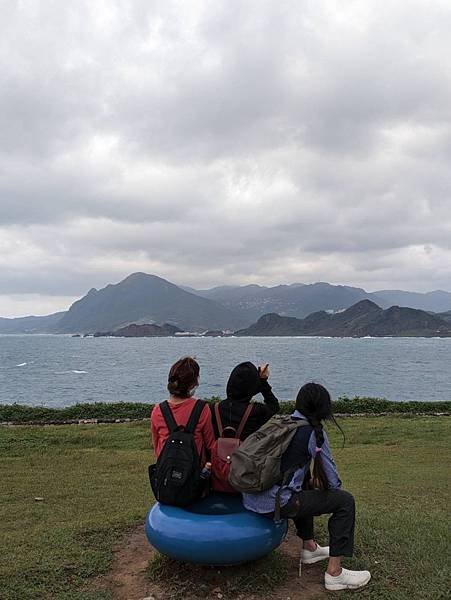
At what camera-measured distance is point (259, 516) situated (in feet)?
16.6

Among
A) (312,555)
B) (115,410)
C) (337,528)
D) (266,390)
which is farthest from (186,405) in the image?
(115,410)

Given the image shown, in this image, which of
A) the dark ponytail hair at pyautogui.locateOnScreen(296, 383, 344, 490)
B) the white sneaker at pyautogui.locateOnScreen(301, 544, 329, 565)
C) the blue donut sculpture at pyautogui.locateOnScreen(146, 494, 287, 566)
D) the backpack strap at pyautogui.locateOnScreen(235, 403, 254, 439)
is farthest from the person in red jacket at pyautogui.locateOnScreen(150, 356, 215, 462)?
the white sneaker at pyautogui.locateOnScreen(301, 544, 329, 565)

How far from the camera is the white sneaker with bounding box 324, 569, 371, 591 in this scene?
5074mm

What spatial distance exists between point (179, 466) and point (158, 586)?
1.22 metres

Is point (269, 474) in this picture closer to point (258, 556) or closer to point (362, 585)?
point (258, 556)

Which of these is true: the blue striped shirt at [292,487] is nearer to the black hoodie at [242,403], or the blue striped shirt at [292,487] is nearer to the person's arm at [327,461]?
the person's arm at [327,461]

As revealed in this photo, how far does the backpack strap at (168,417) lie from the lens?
5.17 metres

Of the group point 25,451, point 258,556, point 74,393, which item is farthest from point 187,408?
point 74,393

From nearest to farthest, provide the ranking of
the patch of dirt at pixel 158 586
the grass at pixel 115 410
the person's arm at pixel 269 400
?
the patch of dirt at pixel 158 586 < the person's arm at pixel 269 400 < the grass at pixel 115 410

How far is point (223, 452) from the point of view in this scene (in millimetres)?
5102

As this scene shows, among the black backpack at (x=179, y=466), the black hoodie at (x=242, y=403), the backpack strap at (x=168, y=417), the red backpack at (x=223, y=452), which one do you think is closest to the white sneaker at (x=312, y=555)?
the red backpack at (x=223, y=452)

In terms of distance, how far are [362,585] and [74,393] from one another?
50.6 m

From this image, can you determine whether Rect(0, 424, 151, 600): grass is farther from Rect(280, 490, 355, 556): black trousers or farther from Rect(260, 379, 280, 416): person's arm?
Rect(260, 379, 280, 416): person's arm

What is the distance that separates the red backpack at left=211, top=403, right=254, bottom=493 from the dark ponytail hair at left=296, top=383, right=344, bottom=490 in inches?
21.2
